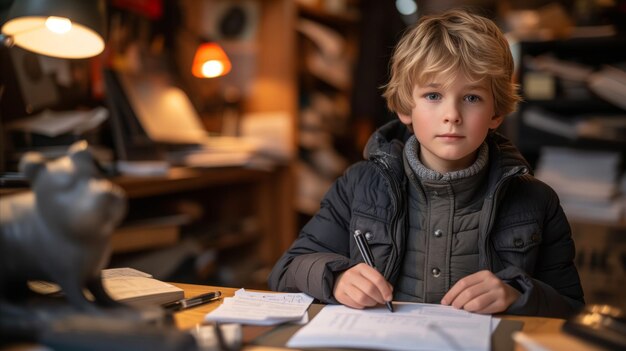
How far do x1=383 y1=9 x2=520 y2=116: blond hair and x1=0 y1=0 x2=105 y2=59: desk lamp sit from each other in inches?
24.7

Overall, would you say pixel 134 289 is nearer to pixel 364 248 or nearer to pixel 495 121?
pixel 364 248

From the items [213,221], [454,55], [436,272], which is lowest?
[213,221]

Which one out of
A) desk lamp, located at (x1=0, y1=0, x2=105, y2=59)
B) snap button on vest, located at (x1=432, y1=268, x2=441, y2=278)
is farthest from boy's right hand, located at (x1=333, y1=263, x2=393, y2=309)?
desk lamp, located at (x1=0, y1=0, x2=105, y2=59)

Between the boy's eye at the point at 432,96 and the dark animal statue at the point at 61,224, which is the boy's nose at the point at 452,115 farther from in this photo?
the dark animal statue at the point at 61,224

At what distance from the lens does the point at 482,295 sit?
953 millimetres

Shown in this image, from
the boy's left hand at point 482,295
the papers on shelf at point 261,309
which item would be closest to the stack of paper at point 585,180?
the boy's left hand at point 482,295

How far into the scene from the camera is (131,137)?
215cm

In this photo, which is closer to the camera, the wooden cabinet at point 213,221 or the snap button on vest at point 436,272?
the snap button on vest at point 436,272

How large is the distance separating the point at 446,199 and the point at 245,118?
1930 millimetres

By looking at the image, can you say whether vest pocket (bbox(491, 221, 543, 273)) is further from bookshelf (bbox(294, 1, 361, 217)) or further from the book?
bookshelf (bbox(294, 1, 361, 217))

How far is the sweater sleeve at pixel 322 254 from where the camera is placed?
3.48 ft

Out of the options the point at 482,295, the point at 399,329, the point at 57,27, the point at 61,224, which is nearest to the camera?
the point at 61,224

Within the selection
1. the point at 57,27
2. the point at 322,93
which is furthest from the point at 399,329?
the point at 322,93

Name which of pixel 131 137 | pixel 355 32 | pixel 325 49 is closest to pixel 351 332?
pixel 131 137
